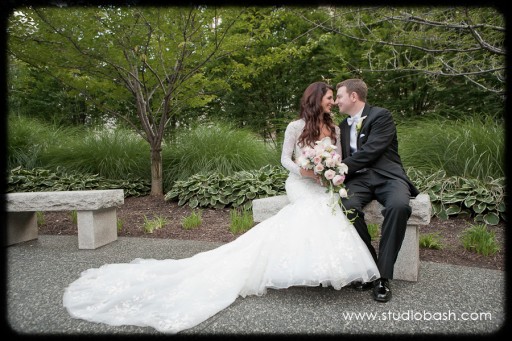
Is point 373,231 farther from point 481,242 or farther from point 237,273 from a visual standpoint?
point 237,273

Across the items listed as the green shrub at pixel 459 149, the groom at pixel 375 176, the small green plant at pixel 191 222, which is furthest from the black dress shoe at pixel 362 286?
the green shrub at pixel 459 149

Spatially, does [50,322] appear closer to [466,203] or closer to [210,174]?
[210,174]

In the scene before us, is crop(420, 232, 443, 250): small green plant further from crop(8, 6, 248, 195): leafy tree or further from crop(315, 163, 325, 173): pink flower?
crop(8, 6, 248, 195): leafy tree

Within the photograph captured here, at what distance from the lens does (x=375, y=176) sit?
10.6ft

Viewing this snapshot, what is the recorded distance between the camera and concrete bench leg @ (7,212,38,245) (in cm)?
443

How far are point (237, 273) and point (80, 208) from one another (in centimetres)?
228

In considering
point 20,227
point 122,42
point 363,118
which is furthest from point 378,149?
point 20,227

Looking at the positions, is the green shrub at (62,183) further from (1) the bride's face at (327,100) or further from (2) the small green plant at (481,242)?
(2) the small green plant at (481,242)

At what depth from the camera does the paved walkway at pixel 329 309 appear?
2.37 m

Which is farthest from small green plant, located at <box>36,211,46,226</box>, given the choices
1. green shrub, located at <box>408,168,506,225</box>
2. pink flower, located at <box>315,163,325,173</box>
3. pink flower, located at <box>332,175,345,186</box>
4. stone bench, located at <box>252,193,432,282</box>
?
green shrub, located at <box>408,168,506,225</box>

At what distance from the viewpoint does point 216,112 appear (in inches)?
411

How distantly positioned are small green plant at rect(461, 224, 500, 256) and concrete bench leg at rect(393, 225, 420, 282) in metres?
1.02
